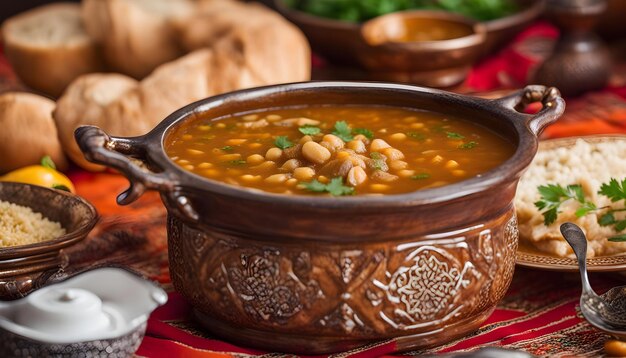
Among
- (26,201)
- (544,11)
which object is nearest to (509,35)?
(544,11)

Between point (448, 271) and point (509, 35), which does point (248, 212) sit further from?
point (509, 35)

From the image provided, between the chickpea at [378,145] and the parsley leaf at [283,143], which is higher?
the chickpea at [378,145]

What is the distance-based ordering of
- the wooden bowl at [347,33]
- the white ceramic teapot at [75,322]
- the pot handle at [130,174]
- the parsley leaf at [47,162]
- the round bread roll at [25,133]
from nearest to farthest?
the white ceramic teapot at [75,322] → the pot handle at [130,174] → the parsley leaf at [47,162] → the round bread roll at [25,133] → the wooden bowl at [347,33]

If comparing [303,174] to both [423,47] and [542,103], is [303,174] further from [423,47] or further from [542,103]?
[423,47]

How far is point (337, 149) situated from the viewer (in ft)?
9.30

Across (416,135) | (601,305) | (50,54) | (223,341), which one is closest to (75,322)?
(223,341)

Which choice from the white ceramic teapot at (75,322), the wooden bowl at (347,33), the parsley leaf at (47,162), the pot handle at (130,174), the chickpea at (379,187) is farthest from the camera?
the wooden bowl at (347,33)

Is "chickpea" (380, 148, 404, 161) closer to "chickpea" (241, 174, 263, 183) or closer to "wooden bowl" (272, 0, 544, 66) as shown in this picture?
"chickpea" (241, 174, 263, 183)

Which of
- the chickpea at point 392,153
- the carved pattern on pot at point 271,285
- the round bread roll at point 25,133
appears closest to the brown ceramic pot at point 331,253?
the carved pattern on pot at point 271,285

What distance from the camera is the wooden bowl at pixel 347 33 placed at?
16.0ft

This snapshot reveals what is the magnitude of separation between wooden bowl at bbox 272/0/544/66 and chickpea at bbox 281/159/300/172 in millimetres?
2118

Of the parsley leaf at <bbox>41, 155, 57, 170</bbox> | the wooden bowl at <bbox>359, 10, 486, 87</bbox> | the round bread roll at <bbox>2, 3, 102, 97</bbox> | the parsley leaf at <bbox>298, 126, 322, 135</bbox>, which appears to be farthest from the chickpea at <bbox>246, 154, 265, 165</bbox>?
the round bread roll at <bbox>2, 3, 102, 97</bbox>

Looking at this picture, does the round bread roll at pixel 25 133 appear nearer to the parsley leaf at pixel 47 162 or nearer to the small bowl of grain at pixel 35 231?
the parsley leaf at pixel 47 162

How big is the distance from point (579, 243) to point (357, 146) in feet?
2.27
